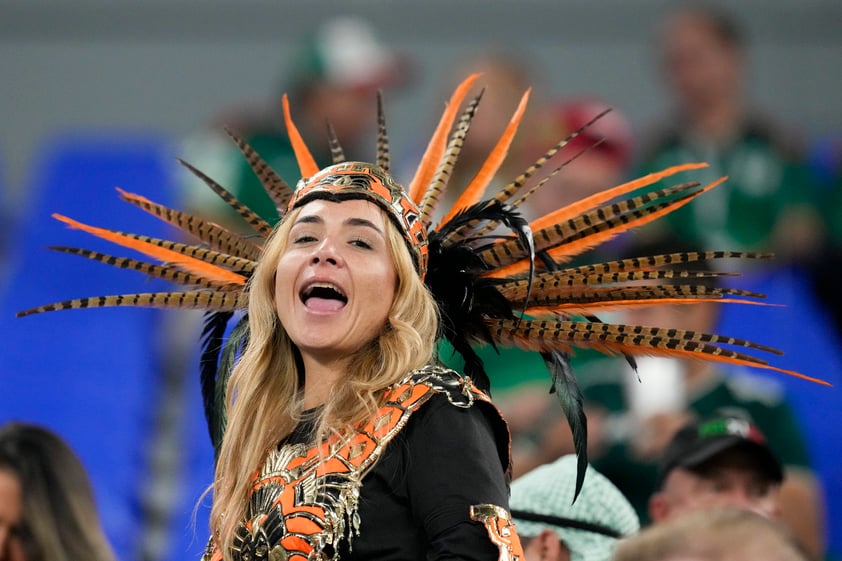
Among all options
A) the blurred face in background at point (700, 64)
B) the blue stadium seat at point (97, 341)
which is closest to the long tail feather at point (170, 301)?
the blue stadium seat at point (97, 341)

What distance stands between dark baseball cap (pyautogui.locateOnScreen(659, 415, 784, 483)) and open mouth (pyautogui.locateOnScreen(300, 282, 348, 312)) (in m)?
1.61

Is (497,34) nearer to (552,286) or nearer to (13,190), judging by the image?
(13,190)

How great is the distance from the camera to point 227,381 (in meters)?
2.80

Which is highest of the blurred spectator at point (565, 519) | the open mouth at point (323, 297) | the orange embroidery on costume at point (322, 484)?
the open mouth at point (323, 297)

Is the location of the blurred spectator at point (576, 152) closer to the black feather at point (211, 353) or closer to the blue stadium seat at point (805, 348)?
the blue stadium seat at point (805, 348)

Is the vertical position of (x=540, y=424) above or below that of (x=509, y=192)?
above

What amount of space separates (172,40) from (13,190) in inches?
57.3

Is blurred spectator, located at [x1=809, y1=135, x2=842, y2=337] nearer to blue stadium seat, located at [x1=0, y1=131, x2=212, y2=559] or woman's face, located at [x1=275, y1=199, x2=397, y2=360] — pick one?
blue stadium seat, located at [x1=0, y1=131, x2=212, y2=559]

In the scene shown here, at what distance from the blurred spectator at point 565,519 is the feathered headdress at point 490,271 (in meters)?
0.58

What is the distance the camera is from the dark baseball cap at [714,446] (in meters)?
3.84

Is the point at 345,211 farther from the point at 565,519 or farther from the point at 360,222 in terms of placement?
the point at 565,519

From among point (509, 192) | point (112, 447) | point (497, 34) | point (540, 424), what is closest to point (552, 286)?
point (509, 192)

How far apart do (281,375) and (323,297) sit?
8.3 inches

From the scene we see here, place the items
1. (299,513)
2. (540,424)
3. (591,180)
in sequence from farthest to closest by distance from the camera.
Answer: (591,180)
(540,424)
(299,513)
